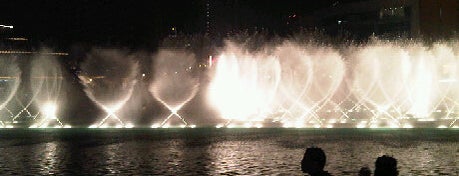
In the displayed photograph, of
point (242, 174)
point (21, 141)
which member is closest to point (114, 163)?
point (242, 174)

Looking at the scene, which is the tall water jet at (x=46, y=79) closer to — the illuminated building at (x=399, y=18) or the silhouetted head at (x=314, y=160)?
the illuminated building at (x=399, y=18)

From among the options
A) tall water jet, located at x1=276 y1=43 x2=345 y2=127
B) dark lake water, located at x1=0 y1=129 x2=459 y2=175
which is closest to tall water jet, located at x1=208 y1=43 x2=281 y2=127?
tall water jet, located at x1=276 y1=43 x2=345 y2=127

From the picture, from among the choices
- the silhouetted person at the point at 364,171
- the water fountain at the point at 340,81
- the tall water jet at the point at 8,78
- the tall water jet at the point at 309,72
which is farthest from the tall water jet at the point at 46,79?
the silhouetted person at the point at 364,171

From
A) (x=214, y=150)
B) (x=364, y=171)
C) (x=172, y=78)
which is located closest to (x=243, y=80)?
(x=172, y=78)

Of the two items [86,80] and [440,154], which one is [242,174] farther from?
[86,80]

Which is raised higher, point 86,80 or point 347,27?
point 347,27

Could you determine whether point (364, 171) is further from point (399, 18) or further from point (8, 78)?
point (399, 18)

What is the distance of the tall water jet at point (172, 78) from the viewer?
55234 mm

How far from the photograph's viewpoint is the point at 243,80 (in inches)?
2031

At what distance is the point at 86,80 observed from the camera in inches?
2628

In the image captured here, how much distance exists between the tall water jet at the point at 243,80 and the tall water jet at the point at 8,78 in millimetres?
17309

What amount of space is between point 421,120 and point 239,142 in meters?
13.3

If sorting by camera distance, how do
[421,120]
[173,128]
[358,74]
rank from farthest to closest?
[358,74], [421,120], [173,128]

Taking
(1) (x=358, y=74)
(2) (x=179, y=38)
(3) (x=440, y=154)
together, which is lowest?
(3) (x=440, y=154)
